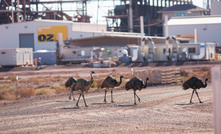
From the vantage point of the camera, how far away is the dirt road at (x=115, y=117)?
1292 centimetres

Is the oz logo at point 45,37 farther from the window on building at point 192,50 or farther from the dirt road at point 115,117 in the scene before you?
the dirt road at point 115,117

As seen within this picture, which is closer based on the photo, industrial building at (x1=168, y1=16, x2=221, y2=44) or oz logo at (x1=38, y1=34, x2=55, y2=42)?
industrial building at (x1=168, y1=16, x2=221, y2=44)

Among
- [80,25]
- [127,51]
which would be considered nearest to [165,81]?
[127,51]

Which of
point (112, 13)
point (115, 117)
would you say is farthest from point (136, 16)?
point (115, 117)

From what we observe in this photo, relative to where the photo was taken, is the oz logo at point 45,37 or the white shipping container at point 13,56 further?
the oz logo at point 45,37

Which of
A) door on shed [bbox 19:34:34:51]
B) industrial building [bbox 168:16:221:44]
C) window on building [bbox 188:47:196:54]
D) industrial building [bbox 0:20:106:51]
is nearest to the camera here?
window on building [bbox 188:47:196:54]

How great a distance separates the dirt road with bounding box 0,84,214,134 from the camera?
509 inches

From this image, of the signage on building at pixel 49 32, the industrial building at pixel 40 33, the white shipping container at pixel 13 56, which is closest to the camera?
the white shipping container at pixel 13 56

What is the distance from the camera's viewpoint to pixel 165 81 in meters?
30.9

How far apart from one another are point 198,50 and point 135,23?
126 ft

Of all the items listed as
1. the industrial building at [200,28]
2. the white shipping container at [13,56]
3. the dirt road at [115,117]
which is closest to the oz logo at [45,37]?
the white shipping container at [13,56]

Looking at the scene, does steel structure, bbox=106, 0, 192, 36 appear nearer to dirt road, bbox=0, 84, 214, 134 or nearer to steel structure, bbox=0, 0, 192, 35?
steel structure, bbox=0, 0, 192, 35

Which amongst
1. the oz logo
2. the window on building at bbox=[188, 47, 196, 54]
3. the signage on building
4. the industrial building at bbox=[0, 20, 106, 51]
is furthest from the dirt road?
the oz logo

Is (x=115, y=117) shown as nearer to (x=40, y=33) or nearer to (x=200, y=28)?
(x=40, y=33)
